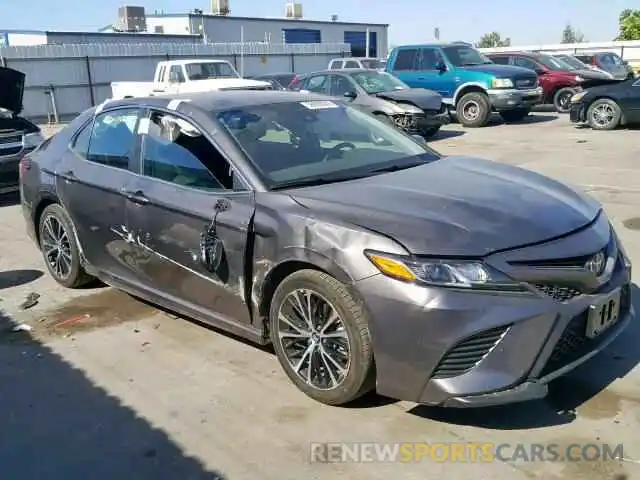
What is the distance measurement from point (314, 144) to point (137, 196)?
121 cm

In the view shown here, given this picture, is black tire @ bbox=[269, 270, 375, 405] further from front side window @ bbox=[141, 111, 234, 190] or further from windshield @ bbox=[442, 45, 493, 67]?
windshield @ bbox=[442, 45, 493, 67]

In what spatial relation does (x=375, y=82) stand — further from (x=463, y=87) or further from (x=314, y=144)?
(x=314, y=144)

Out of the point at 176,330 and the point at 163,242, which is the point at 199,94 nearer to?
the point at 163,242

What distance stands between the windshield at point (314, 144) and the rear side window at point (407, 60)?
14.0 m

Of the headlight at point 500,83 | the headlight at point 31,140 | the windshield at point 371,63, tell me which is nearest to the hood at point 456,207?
the headlight at point 31,140

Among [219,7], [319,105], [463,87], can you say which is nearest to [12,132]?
[319,105]

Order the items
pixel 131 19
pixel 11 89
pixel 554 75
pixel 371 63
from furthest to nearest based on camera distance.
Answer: pixel 131 19 → pixel 371 63 → pixel 554 75 → pixel 11 89

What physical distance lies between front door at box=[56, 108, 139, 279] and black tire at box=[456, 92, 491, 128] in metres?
13.5

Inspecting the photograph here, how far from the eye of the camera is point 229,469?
3154mm

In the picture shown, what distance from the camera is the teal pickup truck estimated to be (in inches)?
671

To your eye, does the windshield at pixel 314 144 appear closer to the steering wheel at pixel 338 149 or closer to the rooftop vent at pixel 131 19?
the steering wheel at pixel 338 149

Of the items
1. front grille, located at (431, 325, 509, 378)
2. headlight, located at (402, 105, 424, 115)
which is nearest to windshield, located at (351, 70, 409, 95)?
headlight, located at (402, 105, 424, 115)

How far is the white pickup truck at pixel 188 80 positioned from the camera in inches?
747

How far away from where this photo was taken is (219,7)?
1777 inches
